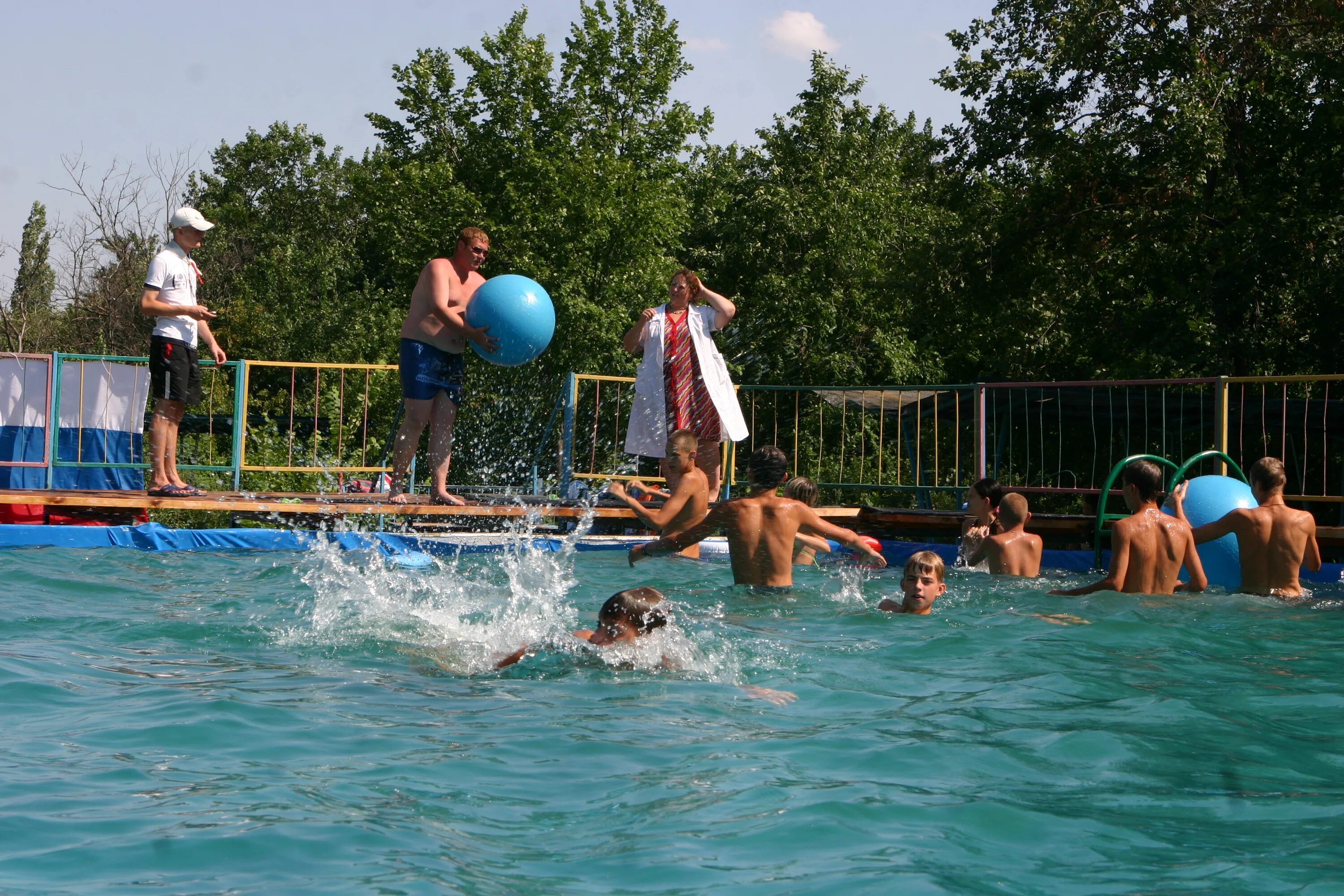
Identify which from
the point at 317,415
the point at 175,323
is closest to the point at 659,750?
the point at 175,323

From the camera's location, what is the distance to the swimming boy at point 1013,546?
9070 millimetres

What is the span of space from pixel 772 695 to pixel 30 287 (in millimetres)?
30878

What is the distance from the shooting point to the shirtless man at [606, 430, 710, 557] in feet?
29.6

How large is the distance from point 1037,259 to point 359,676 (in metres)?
17.3

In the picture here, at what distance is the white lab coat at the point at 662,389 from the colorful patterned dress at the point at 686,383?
0.05 metres

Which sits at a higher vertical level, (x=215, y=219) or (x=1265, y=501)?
(x=215, y=219)

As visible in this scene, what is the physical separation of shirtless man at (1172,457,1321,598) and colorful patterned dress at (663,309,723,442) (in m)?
4.05

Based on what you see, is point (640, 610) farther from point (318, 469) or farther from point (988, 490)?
point (318, 469)

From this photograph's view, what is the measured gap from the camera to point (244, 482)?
14.5 meters

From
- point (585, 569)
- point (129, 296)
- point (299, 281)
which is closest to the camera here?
point (585, 569)

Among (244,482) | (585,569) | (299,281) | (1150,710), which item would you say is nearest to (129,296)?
(299,281)

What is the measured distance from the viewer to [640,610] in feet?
18.7

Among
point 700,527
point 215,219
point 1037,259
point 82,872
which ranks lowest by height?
point 82,872

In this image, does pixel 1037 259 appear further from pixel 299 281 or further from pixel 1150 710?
pixel 299 281
